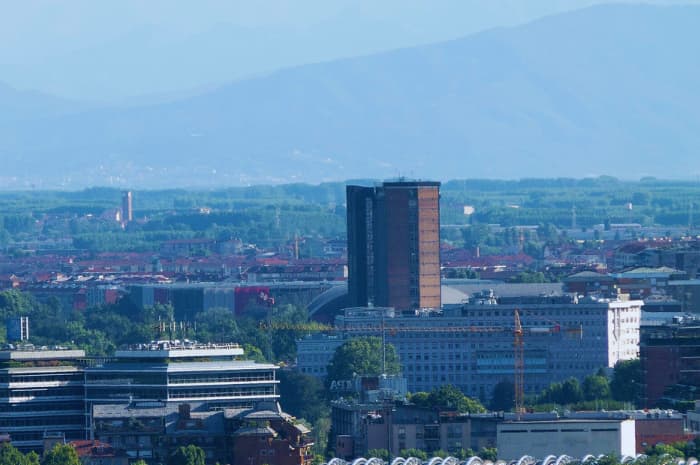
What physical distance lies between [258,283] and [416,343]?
53817mm

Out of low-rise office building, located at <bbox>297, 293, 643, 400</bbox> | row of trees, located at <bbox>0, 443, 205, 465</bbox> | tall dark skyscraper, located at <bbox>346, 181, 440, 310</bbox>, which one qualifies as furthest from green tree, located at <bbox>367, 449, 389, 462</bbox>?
tall dark skyscraper, located at <bbox>346, 181, 440, 310</bbox>

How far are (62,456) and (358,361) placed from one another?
3580 cm

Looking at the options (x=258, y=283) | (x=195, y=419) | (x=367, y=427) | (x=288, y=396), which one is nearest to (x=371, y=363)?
(x=288, y=396)

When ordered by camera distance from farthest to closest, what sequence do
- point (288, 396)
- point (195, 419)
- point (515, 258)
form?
point (515, 258)
point (288, 396)
point (195, 419)

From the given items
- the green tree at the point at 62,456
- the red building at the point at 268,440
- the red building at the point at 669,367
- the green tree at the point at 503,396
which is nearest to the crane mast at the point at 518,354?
the green tree at the point at 503,396

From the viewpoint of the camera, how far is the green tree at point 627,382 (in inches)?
3385

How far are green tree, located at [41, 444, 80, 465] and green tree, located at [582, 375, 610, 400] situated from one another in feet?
87.6

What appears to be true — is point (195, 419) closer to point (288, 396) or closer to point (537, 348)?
point (288, 396)

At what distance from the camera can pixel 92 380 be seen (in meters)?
70.4

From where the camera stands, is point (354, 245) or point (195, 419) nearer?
point (195, 419)

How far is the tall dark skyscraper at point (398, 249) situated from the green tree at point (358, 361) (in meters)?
19.4

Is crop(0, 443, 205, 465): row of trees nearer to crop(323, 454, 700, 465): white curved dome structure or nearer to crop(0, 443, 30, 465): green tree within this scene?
crop(0, 443, 30, 465): green tree

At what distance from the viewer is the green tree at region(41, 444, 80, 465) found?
5966 centimetres

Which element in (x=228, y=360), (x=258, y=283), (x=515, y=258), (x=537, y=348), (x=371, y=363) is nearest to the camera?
(x=228, y=360)
